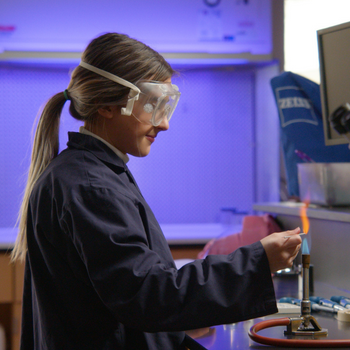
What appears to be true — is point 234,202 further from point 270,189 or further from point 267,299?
point 267,299

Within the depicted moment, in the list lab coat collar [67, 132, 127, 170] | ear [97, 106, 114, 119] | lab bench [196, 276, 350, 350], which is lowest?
lab bench [196, 276, 350, 350]

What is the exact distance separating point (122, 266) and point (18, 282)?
5.96 feet

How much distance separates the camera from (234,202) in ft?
9.44

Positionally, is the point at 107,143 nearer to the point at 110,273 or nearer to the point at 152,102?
the point at 152,102

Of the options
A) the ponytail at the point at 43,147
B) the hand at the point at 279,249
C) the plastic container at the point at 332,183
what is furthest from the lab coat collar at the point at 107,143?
the plastic container at the point at 332,183

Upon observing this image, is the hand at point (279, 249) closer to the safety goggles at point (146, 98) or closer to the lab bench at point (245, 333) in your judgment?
the lab bench at point (245, 333)

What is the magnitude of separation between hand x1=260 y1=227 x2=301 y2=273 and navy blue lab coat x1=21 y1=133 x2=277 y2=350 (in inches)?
0.7

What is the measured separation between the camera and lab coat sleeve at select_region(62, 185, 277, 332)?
2.58 ft

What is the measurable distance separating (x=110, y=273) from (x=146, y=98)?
1.47 ft

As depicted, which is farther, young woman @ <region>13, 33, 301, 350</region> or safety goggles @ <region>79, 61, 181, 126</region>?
safety goggles @ <region>79, 61, 181, 126</region>

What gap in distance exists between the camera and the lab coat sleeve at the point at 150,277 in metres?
0.79

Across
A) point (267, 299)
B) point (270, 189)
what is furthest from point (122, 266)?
point (270, 189)

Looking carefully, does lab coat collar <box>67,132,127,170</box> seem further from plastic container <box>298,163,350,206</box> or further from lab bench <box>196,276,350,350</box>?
plastic container <box>298,163,350,206</box>

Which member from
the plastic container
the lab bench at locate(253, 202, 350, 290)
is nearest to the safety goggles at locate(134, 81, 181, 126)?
the lab bench at locate(253, 202, 350, 290)
